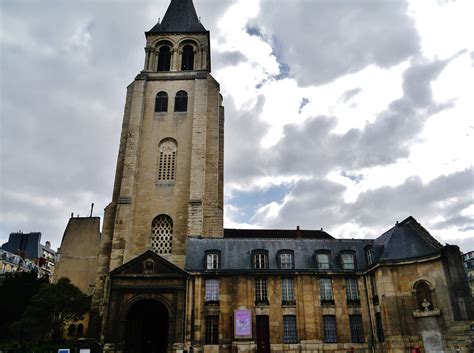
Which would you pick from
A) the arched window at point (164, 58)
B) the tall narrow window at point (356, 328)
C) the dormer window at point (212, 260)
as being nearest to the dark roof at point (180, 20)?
the arched window at point (164, 58)

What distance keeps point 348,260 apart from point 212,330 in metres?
10.1

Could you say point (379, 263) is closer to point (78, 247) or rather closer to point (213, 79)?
point (213, 79)

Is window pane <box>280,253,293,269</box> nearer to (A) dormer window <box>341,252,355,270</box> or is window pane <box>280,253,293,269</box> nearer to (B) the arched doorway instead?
(A) dormer window <box>341,252,355,270</box>

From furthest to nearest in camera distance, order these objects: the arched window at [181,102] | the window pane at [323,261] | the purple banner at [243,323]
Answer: the arched window at [181,102], the window pane at [323,261], the purple banner at [243,323]

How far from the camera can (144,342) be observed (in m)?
26.7

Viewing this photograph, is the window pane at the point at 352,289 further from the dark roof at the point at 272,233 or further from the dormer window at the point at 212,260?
the dark roof at the point at 272,233

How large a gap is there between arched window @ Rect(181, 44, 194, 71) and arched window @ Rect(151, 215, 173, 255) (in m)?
16.5

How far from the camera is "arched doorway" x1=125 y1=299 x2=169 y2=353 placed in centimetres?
2523

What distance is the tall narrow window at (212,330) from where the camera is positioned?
23.3 m

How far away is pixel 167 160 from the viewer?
3444 centimetres

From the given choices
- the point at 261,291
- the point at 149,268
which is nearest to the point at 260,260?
the point at 261,291

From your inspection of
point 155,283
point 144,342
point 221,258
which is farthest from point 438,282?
point 144,342

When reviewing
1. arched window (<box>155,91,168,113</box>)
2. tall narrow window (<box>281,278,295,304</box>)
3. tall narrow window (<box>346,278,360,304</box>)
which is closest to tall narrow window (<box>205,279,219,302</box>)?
tall narrow window (<box>281,278,295,304</box>)

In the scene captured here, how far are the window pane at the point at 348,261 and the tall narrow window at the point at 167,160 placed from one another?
15.8 m
